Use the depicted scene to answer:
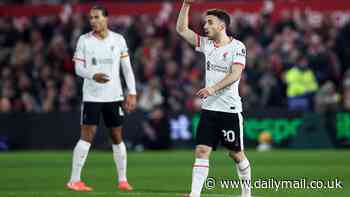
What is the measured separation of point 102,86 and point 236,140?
10.2 ft

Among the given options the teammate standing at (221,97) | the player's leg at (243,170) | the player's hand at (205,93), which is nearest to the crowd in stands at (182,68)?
the player's leg at (243,170)

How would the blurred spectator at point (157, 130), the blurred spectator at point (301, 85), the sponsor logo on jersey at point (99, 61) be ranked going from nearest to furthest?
the sponsor logo on jersey at point (99, 61) < the blurred spectator at point (157, 130) < the blurred spectator at point (301, 85)

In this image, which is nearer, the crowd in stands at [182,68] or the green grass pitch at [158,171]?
the green grass pitch at [158,171]

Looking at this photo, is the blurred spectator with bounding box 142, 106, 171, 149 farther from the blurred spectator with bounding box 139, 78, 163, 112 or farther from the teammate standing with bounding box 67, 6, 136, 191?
the teammate standing with bounding box 67, 6, 136, 191

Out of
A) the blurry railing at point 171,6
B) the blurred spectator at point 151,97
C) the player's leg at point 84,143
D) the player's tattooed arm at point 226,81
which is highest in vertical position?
the blurry railing at point 171,6

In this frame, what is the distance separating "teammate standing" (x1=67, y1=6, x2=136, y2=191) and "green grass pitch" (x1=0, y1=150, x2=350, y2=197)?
0.69m

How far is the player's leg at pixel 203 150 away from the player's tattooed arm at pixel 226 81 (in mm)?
553

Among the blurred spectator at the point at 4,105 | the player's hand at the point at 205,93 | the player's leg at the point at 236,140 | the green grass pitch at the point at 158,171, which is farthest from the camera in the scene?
the blurred spectator at the point at 4,105

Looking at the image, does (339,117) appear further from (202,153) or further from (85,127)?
(202,153)

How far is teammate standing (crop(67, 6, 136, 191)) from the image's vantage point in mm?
15816

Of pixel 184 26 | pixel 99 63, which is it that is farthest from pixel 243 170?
pixel 99 63

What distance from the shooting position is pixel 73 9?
31.4 meters

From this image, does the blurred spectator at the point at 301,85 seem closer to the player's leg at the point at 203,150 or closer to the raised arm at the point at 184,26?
the raised arm at the point at 184,26

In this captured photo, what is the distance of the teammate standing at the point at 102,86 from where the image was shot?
1582cm
